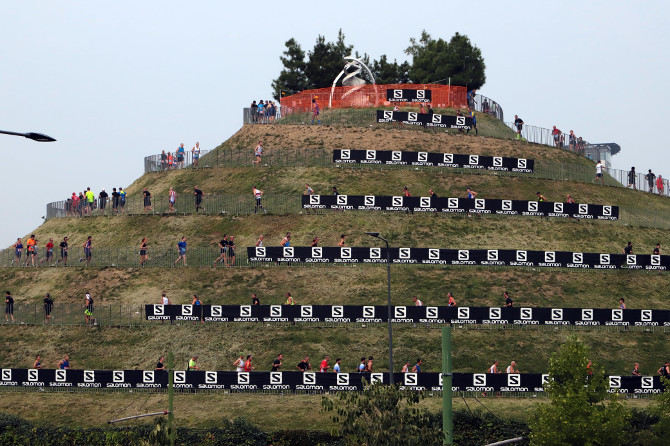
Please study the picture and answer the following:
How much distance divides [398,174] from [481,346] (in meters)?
24.0

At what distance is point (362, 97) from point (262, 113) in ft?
32.8

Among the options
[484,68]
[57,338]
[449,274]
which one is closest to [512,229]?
[449,274]

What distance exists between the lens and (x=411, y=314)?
163 feet

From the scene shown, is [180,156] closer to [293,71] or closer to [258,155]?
[258,155]

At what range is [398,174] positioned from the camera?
70000mm

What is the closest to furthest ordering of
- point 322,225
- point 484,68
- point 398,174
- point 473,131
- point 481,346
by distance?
point 481,346, point 322,225, point 398,174, point 473,131, point 484,68

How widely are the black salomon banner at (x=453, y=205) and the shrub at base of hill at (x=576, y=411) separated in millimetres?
29286

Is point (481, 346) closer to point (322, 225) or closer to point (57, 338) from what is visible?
point (322, 225)

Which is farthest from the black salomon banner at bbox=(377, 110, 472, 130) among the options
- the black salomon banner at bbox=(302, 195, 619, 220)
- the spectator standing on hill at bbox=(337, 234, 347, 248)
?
the spectator standing on hill at bbox=(337, 234, 347, 248)

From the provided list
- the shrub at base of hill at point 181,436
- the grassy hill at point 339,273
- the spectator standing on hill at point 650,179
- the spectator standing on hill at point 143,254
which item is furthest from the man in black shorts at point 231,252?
the spectator standing on hill at point 650,179

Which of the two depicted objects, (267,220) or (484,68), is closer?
(267,220)

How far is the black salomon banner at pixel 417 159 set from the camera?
228 feet

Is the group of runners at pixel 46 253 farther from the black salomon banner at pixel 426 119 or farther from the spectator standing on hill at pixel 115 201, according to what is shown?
the black salomon banner at pixel 426 119

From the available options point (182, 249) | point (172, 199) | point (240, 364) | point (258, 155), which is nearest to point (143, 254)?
point (182, 249)
